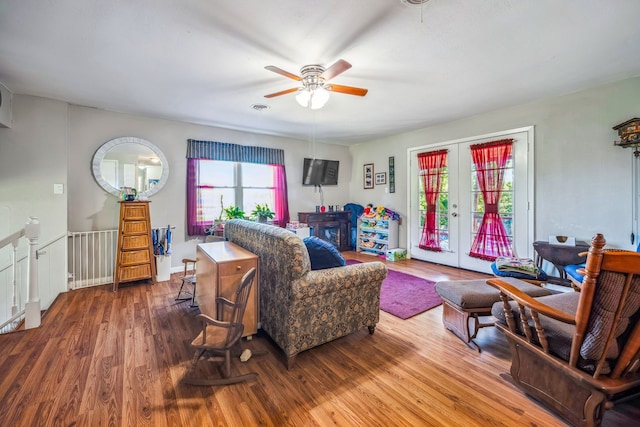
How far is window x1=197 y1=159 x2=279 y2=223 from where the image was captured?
15.6ft

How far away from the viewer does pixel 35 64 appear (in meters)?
2.61

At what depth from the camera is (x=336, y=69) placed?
7.41ft

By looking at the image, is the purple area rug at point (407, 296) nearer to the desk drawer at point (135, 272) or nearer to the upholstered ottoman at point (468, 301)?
the upholstered ottoman at point (468, 301)

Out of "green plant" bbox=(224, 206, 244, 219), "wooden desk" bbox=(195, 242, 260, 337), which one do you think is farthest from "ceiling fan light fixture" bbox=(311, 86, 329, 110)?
"green plant" bbox=(224, 206, 244, 219)

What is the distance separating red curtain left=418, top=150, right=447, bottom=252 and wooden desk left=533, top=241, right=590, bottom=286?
165 centimetres

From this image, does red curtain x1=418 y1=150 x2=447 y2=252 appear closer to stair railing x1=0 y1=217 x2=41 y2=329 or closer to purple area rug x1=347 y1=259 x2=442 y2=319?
purple area rug x1=347 y1=259 x2=442 y2=319

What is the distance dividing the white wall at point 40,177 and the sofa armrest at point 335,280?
3329 mm

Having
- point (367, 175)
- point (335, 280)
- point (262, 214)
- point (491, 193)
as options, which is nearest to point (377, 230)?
point (367, 175)

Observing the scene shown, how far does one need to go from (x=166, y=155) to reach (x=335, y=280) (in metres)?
3.77

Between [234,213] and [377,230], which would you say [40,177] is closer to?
[234,213]

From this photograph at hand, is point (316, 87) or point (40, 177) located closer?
point (316, 87)

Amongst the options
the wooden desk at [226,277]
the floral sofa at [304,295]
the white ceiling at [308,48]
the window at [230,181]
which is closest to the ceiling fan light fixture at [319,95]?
the white ceiling at [308,48]

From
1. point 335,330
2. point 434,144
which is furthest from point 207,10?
point 434,144

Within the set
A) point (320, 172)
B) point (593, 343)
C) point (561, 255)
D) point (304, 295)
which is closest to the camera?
point (593, 343)
